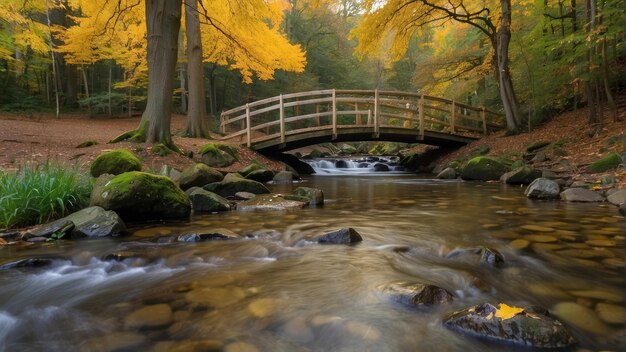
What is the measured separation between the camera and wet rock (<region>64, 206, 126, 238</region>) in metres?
4.25

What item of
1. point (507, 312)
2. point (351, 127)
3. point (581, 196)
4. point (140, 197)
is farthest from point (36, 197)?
point (351, 127)

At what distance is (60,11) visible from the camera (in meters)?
22.5

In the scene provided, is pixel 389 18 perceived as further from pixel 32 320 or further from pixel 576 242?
pixel 32 320

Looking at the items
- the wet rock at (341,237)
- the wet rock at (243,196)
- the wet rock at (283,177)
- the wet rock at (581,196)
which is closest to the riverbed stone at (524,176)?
the wet rock at (581,196)

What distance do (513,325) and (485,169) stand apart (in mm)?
9188

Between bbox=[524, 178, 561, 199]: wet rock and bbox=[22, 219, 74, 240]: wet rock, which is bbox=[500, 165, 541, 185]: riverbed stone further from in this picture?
bbox=[22, 219, 74, 240]: wet rock

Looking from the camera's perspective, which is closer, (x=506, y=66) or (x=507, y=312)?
(x=507, y=312)

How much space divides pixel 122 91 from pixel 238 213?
2262cm

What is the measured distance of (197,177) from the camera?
743cm

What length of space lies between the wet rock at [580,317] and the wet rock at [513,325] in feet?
0.67

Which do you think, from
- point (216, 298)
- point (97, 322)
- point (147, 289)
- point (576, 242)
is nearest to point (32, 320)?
point (97, 322)

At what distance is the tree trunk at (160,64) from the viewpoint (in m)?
8.94

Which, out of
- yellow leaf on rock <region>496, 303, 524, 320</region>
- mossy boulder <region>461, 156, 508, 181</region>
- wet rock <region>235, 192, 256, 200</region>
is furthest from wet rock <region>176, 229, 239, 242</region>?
mossy boulder <region>461, 156, 508, 181</region>

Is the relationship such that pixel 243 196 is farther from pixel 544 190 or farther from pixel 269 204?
pixel 544 190
